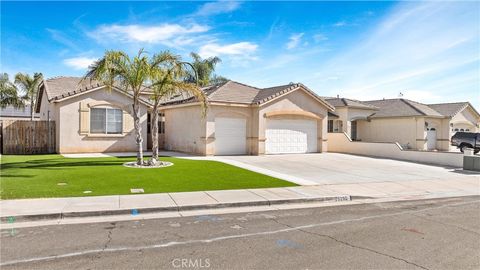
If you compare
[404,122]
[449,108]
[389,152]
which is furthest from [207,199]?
[449,108]

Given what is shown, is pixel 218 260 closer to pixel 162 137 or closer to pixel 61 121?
pixel 61 121

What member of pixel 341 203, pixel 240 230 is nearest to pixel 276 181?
pixel 341 203

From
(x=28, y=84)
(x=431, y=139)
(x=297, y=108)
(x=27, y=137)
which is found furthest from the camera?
(x=28, y=84)

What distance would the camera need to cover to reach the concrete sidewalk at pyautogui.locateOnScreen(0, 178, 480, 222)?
754 cm

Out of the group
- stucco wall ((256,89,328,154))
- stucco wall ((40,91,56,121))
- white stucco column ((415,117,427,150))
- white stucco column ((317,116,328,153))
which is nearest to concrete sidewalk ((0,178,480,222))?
stucco wall ((256,89,328,154))

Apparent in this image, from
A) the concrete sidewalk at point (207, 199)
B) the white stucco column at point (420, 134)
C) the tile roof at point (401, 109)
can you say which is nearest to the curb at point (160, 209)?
the concrete sidewalk at point (207, 199)

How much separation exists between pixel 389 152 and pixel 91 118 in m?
20.0

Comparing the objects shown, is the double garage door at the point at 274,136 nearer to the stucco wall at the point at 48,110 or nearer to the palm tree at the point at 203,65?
the stucco wall at the point at 48,110

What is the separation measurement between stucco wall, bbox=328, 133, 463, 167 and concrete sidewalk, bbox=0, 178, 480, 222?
8.22 metres

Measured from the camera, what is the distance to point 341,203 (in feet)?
32.4

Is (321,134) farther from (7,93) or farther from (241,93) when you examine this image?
(7,93)

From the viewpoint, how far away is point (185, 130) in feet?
75.7

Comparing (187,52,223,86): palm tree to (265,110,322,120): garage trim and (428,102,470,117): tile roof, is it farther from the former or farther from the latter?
(428,102,470,117): tile roof

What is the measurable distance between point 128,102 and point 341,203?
1661 cm
